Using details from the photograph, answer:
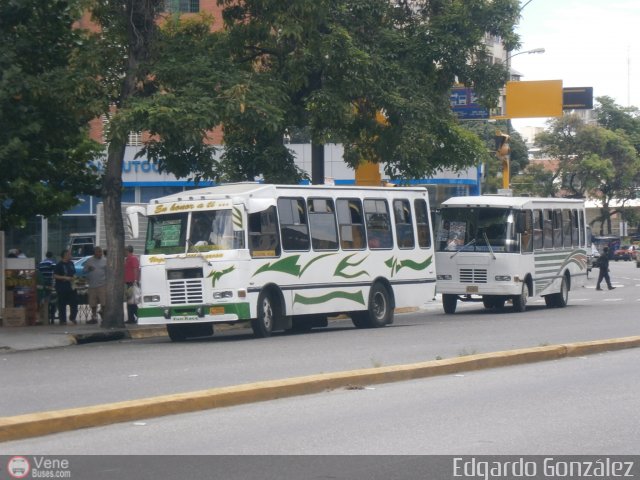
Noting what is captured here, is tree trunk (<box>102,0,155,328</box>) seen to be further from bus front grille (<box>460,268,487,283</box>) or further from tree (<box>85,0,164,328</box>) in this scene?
bus front grille (<box>460,268,487,283</box>)

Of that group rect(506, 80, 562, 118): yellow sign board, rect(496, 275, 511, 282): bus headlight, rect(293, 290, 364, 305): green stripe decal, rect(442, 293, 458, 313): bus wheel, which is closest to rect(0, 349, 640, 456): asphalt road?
rect(293, 290, 364, 305): green stripe decal

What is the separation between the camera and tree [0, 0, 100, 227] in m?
22.2

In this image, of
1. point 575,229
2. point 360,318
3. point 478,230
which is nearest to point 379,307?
point 360,318

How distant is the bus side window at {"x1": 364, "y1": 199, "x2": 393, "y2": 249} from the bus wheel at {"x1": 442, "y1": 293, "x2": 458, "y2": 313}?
606 cm

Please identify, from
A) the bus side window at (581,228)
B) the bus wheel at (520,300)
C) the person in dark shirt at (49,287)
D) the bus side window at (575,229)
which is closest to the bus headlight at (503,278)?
the bus wheel at (520,300)

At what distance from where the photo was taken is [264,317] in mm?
22250

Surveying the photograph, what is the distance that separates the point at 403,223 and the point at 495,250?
4.59 meters

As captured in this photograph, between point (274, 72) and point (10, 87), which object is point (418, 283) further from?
point (10, 87)

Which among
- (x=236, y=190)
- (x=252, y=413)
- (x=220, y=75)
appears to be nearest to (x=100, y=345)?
(x=236, y=190)

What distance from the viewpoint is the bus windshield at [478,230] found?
1187 inches

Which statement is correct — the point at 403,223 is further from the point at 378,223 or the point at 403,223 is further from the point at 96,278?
the point at 96,278

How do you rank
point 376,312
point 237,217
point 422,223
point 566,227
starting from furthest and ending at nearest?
point 566,227
point 422,223
point 376,312
point 237,217

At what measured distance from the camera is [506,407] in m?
12.1
